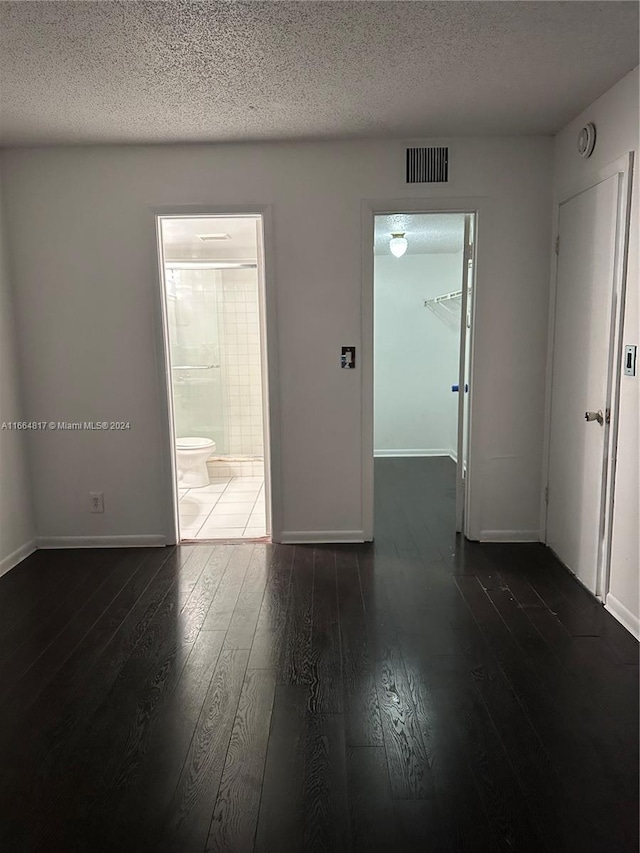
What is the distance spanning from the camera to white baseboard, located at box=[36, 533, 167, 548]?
3797mm

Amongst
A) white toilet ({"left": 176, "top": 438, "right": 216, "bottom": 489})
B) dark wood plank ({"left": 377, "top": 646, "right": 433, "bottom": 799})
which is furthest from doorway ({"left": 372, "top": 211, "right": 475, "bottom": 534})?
dark wood plank ({"left": 377, "top": 646, "right": 433, "bottom": 799})

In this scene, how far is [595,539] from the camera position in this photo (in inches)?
116

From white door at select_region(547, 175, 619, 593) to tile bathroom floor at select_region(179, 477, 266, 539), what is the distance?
1.95 meters

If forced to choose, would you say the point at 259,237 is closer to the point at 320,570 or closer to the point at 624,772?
the point at 320,570

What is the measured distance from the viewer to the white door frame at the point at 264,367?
3.48 m

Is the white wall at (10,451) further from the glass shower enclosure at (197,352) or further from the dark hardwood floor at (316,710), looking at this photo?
the glass shower enclosure at (197,352)

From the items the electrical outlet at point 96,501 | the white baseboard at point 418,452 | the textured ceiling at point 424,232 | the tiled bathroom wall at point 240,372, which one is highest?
the textured ceiling at point 424,232

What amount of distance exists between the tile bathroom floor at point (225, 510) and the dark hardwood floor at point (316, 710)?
0.66 m

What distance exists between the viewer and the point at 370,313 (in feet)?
11.7

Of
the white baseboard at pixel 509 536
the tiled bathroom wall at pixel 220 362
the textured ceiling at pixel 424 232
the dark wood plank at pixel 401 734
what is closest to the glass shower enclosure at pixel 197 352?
the tiled bathroom wall at pixel 220 362

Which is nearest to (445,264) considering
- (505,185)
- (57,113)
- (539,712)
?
(505,185)

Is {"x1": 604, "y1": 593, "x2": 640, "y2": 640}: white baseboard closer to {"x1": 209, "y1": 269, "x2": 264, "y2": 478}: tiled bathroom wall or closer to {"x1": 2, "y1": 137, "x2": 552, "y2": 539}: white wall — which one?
{"x1": 2, "y1": 137, "x2": 552, "y2": 539}: white wall

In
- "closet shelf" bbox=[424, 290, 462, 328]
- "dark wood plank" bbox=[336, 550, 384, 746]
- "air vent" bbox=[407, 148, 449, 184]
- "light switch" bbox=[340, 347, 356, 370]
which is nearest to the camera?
"dark wood plank" bbox=[336, 550, 384, 746]

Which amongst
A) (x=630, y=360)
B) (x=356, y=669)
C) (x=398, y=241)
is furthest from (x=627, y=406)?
(x=398, y=241)
